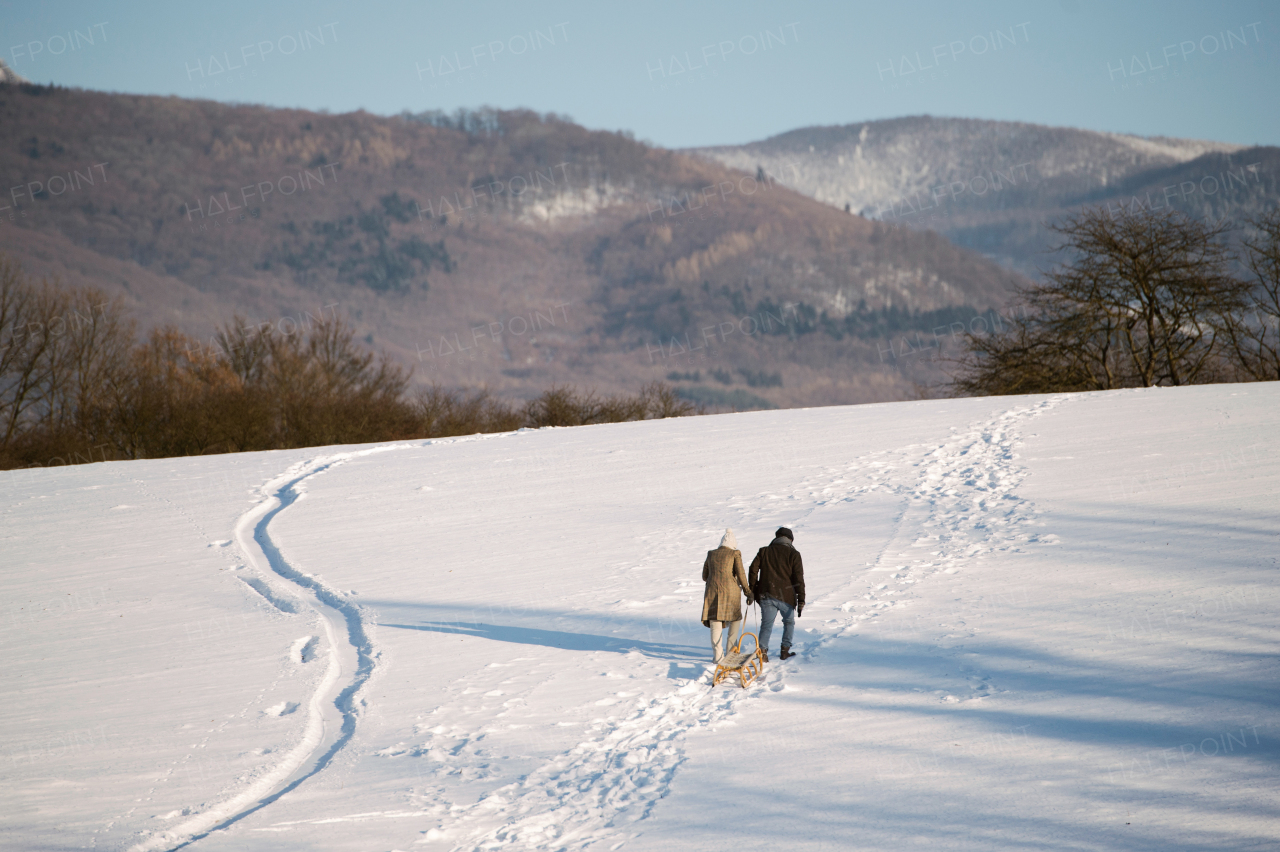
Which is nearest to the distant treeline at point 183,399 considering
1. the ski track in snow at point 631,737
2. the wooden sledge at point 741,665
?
the ski track in snow at point 631,737

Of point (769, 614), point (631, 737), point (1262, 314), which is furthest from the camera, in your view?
point (1262, 314)

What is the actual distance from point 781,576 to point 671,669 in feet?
5.04

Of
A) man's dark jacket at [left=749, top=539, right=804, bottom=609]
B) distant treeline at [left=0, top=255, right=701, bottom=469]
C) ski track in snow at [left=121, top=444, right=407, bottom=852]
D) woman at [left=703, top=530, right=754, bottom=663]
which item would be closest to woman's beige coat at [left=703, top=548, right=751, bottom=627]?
woman at [left=703, top=530, right=754, bottom=663]

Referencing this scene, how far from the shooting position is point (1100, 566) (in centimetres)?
1112

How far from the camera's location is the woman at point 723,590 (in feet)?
29.6

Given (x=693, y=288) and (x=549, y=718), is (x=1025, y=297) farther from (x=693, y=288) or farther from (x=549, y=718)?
(x=693, y=288)

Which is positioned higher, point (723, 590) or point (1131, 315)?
point (1131, 315)

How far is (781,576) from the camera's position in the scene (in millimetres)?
9086

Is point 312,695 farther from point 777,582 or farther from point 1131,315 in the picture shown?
point 1131,315

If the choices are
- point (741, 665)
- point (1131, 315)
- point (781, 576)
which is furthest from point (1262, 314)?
point (741, 665)

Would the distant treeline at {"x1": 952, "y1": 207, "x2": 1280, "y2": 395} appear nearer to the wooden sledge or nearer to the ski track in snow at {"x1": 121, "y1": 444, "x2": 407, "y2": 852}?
the ski track in snow at {"x1": 121, "y1": 444, "x2": 407, "y2": 852}

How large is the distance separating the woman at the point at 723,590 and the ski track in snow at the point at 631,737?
0.56m

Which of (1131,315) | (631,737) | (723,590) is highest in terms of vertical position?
(1131,315)

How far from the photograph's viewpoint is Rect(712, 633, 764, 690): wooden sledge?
8.88m
